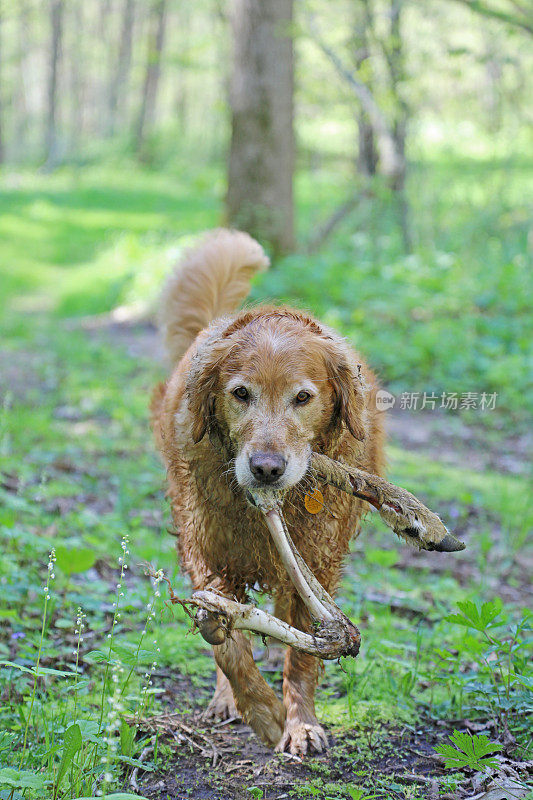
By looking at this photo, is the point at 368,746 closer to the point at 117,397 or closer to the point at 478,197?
the point at 117,397

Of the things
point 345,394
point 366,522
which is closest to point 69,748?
point 345,394

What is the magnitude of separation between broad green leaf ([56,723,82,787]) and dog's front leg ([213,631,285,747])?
0.79 m

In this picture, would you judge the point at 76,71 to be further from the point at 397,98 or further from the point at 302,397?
the point at 302,397

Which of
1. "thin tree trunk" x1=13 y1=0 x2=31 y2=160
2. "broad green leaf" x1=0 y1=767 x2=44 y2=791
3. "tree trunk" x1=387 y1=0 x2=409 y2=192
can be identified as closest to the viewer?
"broad green leaf" x1=0 y1=767 x2=44 y2=791

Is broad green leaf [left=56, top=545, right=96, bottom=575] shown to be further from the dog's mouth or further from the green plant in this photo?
the green plant

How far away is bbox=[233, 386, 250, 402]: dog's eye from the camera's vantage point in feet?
9.44

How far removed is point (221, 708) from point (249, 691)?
39cm

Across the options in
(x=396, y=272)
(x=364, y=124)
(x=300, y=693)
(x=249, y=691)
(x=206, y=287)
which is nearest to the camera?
(x=249, y=691)

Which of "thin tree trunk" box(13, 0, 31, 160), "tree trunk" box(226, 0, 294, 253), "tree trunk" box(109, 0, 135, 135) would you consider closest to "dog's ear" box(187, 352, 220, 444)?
"tree trunk" box(226, 0, 294, 253)

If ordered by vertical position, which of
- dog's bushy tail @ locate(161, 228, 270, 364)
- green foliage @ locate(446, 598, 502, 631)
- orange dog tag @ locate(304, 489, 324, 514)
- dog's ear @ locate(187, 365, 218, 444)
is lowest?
green foliage @ locate(446, 598, 502, 631)

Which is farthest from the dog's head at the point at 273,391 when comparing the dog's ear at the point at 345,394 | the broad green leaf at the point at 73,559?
the broad green leaf at the point at 73,559

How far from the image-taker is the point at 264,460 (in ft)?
8.49

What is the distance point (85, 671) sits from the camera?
321 centimetres

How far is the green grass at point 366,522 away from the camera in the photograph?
2.92m
